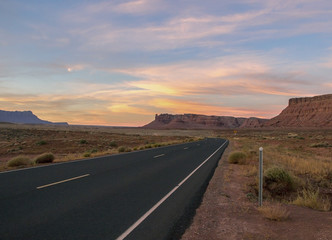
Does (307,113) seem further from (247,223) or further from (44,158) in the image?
(247,223)

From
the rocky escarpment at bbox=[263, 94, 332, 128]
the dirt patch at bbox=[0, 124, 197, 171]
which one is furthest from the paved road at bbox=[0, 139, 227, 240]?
the rocky escarpment at bbox=[263, 94, 332, 128]

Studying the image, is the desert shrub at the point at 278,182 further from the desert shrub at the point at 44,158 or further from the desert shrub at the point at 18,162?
the desert shrub at the point at 44,158

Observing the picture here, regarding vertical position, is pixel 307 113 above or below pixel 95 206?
above

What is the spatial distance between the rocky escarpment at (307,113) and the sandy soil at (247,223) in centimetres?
15106

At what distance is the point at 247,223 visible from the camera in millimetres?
5668

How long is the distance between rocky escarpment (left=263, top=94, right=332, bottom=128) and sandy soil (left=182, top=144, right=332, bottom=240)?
496ft

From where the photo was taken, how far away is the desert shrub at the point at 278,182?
9.57 m

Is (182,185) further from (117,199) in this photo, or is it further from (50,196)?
(50,196)

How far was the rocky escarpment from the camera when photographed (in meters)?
150

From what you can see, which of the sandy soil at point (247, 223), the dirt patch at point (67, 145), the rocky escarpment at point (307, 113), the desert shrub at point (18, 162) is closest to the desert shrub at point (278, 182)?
the sandy soil at point (247, 223)

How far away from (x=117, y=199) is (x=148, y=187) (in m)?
1.90

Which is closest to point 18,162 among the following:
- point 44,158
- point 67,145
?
point 44,158

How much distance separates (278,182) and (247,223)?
186 inches

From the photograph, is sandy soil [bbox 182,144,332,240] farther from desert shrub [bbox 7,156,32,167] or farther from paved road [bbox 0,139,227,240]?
desert shrub [bbox 7,156,32,167]
